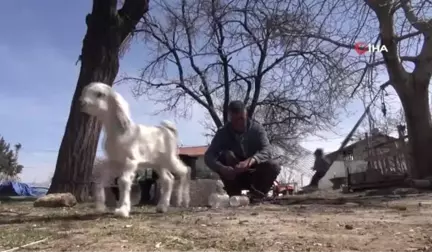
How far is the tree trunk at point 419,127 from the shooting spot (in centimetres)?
1088

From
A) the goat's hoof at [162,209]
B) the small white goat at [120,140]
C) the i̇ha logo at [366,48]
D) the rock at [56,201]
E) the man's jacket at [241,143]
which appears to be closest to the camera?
the small white goat at [120,140]

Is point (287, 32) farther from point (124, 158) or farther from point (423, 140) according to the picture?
point (124, 158)

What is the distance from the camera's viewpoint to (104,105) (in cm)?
457

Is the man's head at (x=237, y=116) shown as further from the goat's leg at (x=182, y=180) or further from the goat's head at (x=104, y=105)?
the goat's head at (x=104, y=105)

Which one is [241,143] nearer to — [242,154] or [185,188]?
[242,154]

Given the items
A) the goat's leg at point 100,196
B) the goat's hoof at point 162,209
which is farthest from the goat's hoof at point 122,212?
the goat's hoof at point 162,209

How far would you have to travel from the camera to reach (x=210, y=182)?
678 cm

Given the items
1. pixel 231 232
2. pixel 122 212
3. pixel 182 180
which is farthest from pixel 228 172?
pixel 231 232

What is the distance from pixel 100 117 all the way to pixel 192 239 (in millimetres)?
1793

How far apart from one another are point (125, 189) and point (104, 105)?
772 mm

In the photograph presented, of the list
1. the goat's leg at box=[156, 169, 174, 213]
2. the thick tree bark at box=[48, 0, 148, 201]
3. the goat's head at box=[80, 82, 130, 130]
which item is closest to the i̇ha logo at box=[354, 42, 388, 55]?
the thick tree bark at box=[48, 0, 148, 201]

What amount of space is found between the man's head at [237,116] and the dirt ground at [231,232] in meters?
1.63

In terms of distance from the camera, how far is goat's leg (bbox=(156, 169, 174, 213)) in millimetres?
5070

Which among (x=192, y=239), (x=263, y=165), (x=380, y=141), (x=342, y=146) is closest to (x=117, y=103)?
(x=192, y=239)
